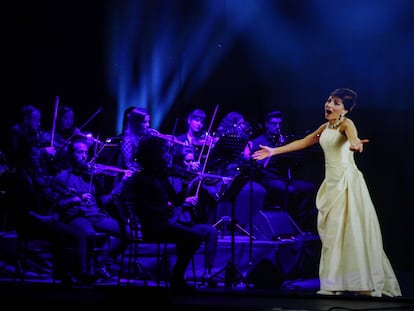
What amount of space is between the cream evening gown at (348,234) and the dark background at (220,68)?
3514mm

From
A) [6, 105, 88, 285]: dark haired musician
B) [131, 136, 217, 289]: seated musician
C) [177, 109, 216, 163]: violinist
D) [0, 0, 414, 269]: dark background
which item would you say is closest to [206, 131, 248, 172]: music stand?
[131, 136, 217, 289]: seated musician

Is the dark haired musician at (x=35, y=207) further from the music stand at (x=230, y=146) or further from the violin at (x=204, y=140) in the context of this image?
the violin at (x=204, y=140)

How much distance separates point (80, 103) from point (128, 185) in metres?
3.05

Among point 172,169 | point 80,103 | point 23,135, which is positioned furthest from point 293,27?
point 23,135

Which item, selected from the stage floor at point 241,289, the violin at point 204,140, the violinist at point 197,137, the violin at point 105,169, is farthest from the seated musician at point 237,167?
the violin at point 105,169

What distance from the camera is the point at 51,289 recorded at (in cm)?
545

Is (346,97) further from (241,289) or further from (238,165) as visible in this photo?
(241,289)

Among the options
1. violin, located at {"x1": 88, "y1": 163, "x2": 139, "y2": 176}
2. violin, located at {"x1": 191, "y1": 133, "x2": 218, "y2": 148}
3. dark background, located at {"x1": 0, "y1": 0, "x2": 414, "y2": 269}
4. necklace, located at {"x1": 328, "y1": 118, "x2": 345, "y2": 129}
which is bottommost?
violin, located at {"x1": 88, "y1": 163, "x2": 139, "y2": 176}

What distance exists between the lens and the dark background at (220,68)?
898 cm

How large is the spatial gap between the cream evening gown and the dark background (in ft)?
11.5

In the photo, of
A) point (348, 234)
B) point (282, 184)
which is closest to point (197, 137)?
point (282, 184)

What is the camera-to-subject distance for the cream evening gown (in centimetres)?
555

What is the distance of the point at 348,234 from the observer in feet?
18.4

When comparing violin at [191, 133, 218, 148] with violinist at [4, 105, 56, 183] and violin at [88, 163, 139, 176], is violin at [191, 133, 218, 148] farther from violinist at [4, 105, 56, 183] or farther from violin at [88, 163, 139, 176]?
violinist at [4, 105, 56, 183]
